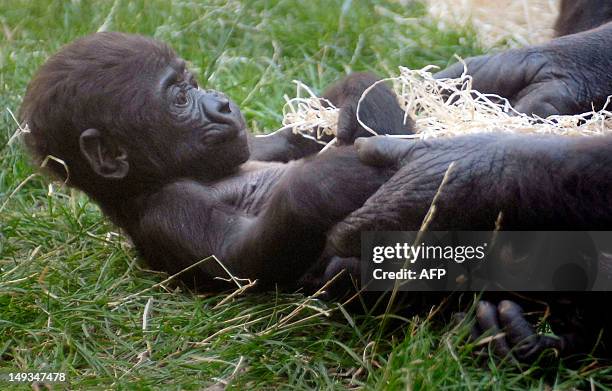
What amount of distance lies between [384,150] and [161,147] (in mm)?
991

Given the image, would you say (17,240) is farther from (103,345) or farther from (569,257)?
Result: (569,257)

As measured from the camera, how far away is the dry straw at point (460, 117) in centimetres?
326

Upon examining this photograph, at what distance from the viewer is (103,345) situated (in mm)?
3219

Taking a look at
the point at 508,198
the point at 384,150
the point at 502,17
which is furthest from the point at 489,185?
the point at 502,17

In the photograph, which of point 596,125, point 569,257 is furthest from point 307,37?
point 569,257

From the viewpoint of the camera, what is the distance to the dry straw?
3264mm

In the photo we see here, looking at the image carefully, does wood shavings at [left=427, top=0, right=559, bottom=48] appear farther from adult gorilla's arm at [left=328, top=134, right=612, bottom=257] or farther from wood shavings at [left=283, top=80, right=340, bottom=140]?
adult gorilla's arm at [left=328, top=134, right=612, bottom=257]

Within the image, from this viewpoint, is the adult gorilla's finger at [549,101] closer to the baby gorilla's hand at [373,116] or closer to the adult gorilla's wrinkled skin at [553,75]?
the adult gorilla's wrinkled skin at [553,75]

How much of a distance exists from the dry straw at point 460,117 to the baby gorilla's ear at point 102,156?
60cm

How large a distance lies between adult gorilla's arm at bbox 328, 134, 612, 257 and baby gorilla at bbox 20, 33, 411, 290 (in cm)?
49

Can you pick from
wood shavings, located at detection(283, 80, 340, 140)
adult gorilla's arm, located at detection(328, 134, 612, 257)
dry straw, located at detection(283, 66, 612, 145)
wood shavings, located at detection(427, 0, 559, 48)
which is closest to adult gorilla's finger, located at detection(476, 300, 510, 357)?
adult gorilla's arm, located at detection(328, 134, 612, 257)

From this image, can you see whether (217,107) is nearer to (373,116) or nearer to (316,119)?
(316,119)

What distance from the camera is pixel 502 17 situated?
6203 millimetres

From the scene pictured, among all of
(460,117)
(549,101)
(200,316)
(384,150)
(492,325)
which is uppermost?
(384,150)
